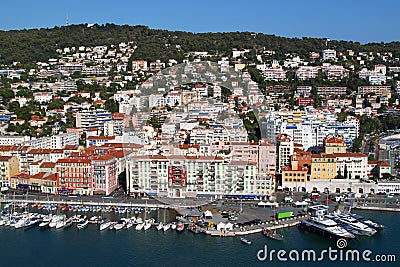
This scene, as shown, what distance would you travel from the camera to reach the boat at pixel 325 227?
695cm

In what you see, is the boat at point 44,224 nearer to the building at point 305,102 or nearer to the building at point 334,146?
the building at point 334,146

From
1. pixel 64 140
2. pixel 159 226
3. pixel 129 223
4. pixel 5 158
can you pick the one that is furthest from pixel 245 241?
pixel 64 140

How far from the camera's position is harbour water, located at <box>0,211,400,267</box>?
249 inches

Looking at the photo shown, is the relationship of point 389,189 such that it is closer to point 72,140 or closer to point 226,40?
point 72,140

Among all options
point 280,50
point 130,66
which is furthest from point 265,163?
point 280,50

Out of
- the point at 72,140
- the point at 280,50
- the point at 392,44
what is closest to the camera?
the point at 72,140

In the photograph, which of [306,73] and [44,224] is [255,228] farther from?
[306,73]

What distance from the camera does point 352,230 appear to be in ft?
23.1

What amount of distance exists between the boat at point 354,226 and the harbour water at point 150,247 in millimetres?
81

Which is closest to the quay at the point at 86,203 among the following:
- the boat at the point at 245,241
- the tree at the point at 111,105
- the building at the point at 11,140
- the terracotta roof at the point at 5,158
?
the terracotta roof at the point at 5,158

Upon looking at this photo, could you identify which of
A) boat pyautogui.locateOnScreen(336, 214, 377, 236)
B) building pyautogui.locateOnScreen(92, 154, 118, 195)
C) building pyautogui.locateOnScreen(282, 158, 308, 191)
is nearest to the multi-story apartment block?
building pyautogui.locateOnScreen(282, 158, 308, 191)

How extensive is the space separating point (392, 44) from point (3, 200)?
22.4 m

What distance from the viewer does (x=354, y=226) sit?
714 cm

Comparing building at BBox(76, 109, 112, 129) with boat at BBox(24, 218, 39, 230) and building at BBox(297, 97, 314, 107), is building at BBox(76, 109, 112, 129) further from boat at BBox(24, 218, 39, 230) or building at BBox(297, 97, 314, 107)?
boat at BBox(24, 218, 39, 230)
